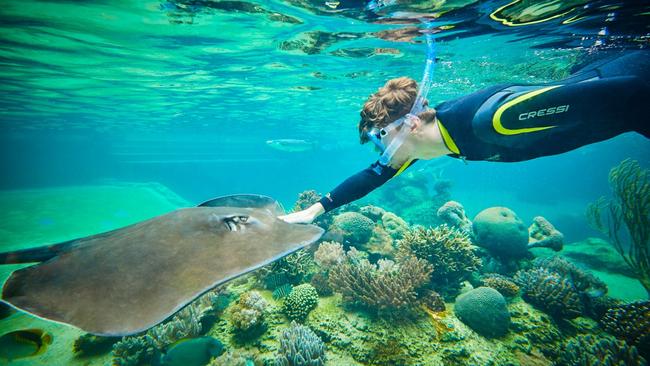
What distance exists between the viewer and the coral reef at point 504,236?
8.91 meters

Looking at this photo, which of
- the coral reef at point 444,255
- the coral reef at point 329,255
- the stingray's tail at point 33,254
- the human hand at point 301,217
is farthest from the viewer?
the coral reef at point 329,255

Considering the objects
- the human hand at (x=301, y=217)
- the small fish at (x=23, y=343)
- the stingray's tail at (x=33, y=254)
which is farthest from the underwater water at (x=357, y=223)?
the human hand at (x=301, y=217)

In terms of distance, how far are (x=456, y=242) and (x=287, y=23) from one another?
34.2ft

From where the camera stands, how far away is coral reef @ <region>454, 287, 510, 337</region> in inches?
210

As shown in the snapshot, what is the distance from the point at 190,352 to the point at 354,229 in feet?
19.3

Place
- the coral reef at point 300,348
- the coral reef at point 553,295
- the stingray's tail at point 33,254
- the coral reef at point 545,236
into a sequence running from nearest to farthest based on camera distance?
the stingray's tail at point 33,254 < the coral reef at point 300,348 < the coral reef at point 553,295 < the coral reef at point 545,236

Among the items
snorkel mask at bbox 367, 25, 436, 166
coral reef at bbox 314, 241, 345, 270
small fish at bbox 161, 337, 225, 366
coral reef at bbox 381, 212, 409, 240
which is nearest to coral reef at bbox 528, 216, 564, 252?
coral reef at bbox 381, 212, 409, 240

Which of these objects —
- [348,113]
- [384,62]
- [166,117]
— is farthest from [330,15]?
[166,117]

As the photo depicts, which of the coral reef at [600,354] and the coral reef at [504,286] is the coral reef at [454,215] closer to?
the coral reef at [504,286]

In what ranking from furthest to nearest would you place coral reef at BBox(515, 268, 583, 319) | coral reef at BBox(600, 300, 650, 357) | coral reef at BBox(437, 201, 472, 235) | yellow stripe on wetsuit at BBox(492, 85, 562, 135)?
1. coral reef at BBox(437, 201, 472, 235)
2. coral reef at BBox(515, 268, 583, 319)
3. coral reef at BBox(600, 300, 650, 357)
4. yellow stripe on wetsuit at BBox(492, 85, 562, 135)

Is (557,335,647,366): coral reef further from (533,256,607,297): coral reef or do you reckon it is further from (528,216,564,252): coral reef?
(528,216,564,252): coral reef

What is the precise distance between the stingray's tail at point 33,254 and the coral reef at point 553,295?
872cm

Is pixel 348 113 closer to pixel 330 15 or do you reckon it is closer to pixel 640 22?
pixel 330 15

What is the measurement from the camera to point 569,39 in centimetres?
1154
